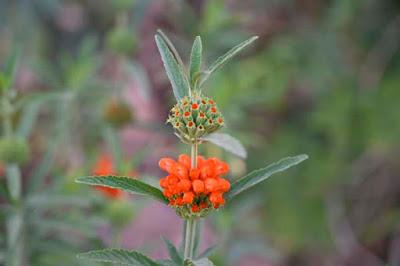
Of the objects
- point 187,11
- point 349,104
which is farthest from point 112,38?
point 349,104

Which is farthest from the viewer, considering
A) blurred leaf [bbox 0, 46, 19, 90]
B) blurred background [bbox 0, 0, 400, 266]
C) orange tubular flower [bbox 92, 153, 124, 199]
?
blurred background [bbox 0, 0, 400, 266]

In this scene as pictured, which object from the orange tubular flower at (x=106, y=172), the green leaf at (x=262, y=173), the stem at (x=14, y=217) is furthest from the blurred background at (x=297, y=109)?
the green leaf at (x=262, y=173)

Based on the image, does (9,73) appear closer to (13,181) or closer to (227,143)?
(13,181)

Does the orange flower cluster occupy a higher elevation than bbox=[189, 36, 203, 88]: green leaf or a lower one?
lower

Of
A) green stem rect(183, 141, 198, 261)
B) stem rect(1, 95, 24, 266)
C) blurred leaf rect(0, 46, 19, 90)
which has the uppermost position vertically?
blurred leaf rect(0, 46, 19, 90)

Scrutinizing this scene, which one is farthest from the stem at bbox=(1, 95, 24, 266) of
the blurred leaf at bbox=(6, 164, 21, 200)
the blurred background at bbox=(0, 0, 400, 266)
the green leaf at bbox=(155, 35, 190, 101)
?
the blurred background at bbox=(0, 0, 400, 266)

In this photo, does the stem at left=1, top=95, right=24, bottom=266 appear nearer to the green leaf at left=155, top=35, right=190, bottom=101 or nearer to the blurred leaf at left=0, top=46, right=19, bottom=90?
the blurred leaf at left=0, top=46, right=19, bottom=90
